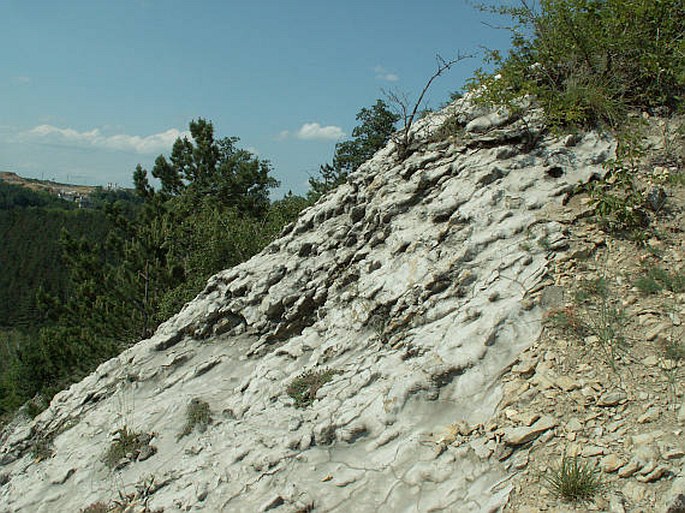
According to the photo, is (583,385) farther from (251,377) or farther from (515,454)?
(251,377)

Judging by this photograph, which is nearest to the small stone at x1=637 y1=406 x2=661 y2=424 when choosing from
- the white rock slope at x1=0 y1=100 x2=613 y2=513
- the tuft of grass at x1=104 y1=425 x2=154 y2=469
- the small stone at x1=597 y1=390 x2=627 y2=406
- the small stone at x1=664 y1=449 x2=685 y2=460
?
the small stone at x1=597 y1=390 x2=627 y2=406

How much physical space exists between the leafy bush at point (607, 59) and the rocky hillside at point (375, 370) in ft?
1.37

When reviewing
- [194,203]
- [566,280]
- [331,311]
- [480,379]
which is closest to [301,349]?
[331,311]

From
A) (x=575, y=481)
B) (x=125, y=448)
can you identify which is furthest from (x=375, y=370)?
(x=125, y=448)

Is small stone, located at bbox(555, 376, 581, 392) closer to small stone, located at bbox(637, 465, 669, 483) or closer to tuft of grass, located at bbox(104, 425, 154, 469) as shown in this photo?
small stone, located at bbox(637, 465, 669, 483)

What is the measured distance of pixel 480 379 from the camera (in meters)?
4.71

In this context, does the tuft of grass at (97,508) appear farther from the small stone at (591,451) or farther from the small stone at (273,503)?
the small stone at (591,451)

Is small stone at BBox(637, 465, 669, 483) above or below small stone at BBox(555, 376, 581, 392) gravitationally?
below

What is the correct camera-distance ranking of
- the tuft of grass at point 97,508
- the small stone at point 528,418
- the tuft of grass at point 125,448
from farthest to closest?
1. the tuft of grass at point 125,448
2. the tuft of grass at point 97,508
3. the small stone at point 528,418

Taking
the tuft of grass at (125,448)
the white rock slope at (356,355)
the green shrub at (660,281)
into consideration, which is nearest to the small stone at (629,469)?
the white rock slope at (356,355)

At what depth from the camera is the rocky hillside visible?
4270 mm

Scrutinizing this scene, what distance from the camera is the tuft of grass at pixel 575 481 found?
3455 mm

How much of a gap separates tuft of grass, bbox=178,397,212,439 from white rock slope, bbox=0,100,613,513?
0.32 ft

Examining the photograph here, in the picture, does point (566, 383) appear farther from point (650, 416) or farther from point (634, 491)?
point (634, 491)
